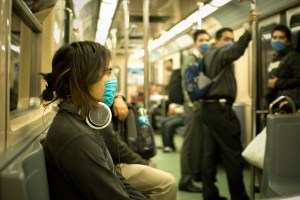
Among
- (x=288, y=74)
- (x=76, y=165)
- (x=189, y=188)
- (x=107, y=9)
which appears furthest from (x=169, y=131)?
(x=76, y=165)

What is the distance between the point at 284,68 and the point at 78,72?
2.52 meters

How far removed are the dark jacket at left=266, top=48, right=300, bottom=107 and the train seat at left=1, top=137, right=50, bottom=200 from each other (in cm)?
266

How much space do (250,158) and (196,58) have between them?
5.32 ft

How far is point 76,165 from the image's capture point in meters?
1.21

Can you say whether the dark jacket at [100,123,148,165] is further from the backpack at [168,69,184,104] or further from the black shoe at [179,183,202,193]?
the backpack at [168,69,184,104]

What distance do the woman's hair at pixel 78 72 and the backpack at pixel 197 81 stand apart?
76.0 inches

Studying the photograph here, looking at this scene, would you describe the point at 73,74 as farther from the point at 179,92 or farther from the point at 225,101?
the point at 179,92

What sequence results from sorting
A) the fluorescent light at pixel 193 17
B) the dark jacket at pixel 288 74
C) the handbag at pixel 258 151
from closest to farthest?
1. the handbag at pixel 258 151
2. the dark jacket at pixel 288 74
3. the fluorescent light at pixel 193 17

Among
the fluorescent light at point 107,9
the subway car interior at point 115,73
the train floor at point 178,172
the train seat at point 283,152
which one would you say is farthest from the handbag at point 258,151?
the fluorescent light at point 107,9

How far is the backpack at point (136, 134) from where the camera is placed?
2.80m

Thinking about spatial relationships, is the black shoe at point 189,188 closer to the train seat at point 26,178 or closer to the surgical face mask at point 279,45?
the surgical face mask at point 279,45

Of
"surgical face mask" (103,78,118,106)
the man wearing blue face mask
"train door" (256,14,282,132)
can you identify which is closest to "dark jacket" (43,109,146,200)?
"surgical face mask" (103,78,118,106)

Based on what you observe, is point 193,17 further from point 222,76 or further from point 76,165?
point 76,165

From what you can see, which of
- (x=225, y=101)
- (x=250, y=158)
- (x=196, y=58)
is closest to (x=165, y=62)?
(x=196, y=58)
